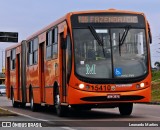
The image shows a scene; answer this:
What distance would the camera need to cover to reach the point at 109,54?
18.5 metres

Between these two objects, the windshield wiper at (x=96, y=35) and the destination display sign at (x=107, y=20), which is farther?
the destination display sign at (x=107, y=20)

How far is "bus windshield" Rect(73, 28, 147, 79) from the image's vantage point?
18359 mm

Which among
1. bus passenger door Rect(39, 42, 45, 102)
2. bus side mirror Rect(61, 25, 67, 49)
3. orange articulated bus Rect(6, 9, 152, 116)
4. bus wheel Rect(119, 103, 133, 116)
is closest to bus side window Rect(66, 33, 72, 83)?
orange articulated bus Rect(6, 9, 152, 116)

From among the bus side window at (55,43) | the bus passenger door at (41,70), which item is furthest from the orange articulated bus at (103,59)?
the bus passenger door at (41,70)

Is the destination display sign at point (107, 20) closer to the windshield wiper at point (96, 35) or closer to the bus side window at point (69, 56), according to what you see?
the windshield wiper at point (96, 35)

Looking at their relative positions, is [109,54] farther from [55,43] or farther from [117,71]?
[55,43]

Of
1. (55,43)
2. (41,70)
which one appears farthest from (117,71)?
(41,70)

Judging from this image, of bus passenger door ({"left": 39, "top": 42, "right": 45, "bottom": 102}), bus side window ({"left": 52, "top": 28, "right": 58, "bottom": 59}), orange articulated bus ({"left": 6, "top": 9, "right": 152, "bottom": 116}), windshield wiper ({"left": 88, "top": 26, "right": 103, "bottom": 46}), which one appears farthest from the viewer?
bus passenger door ({"left": 39, "top": 42, "right": 45, "bottom": 102})

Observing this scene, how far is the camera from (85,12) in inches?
750

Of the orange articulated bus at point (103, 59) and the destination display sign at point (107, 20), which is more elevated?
the destination display sign at point (107, 20)

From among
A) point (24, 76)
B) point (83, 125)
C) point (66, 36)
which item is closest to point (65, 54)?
point (66, 36)

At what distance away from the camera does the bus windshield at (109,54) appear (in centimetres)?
1836

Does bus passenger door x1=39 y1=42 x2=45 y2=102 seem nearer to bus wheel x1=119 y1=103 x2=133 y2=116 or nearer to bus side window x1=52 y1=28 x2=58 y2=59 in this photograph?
bus side window x1=52 y1=28 x2=58 y2=59

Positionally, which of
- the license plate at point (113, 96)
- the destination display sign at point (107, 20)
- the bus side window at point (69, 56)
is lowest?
the license plate at point (113, 96)
